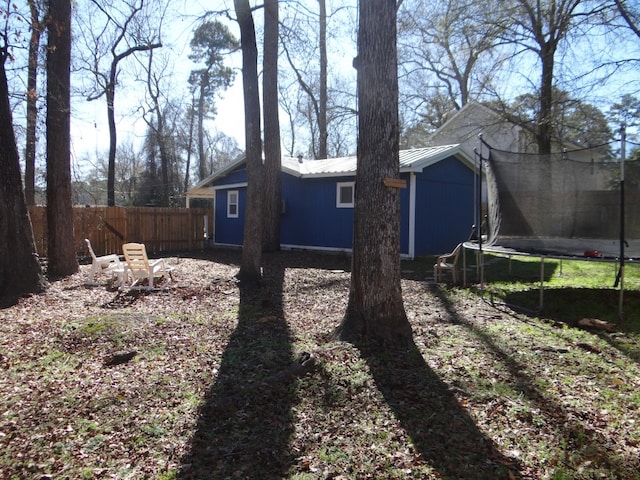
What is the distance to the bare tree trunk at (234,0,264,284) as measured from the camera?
27.7 feet

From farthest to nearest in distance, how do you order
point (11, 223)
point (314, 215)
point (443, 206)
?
point (314, 215)
point (443, 206)
point (11, 223)

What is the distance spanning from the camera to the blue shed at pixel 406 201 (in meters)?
12.4

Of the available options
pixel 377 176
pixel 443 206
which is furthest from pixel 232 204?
pixel 377 176

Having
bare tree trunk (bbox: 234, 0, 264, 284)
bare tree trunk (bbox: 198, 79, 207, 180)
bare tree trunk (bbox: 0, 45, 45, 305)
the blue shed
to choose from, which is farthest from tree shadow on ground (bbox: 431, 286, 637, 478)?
bare tree trunk (bbox: 198, 79, 207, 180)

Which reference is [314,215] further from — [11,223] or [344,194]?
[11,223]

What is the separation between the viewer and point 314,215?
14516 mm

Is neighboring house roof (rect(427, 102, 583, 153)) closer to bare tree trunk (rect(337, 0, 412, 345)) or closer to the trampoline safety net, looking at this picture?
the trampoline safety net

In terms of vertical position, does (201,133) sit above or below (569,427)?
above

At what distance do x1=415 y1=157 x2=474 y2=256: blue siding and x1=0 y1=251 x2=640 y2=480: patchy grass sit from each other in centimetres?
671

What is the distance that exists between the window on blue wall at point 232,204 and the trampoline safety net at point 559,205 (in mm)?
11504

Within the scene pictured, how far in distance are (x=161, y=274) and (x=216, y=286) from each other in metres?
1.38

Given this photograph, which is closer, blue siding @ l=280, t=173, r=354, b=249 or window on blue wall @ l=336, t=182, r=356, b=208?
window on blue wall @ l=336, t=182, r=356, b=208

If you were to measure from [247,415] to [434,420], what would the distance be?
1.35m

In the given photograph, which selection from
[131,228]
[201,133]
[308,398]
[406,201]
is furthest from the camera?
[201,133]
